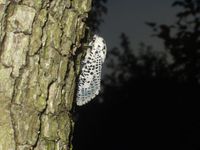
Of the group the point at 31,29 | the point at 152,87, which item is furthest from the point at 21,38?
the point at 152,87

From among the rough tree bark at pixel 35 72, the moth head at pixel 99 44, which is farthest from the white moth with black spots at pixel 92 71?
the rough tree bark at pixel 35 72

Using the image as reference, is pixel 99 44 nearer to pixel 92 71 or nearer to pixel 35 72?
pixel 92 71

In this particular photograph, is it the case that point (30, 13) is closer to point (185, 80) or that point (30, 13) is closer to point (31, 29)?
point (31, 29)

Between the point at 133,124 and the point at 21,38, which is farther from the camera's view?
the point at 133,124

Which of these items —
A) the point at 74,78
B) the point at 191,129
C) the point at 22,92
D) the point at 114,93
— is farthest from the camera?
the point at 114,93

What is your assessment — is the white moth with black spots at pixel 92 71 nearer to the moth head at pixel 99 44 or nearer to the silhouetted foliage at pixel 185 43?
the moth head at pixel 99 44

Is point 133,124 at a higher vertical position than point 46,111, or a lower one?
lower
